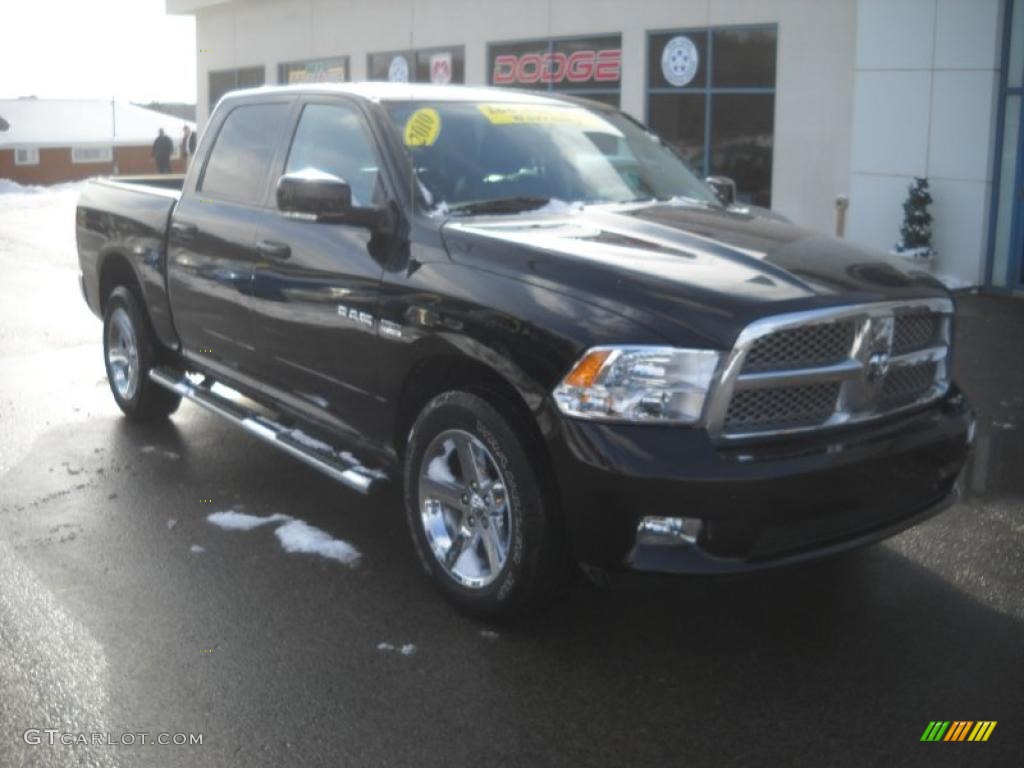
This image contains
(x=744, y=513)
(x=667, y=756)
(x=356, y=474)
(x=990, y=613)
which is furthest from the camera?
(x=356, y=474)

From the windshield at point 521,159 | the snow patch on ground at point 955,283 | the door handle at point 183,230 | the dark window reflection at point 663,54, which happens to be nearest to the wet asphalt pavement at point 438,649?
the door handle at point 183,230

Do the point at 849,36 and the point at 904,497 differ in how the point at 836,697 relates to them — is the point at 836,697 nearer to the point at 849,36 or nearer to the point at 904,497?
the point at 904,497

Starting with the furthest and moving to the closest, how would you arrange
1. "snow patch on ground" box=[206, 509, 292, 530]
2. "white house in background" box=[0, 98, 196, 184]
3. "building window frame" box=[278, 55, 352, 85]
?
"white house in background" box=[0, 98, 196, 184], "building window frame" box=[278, 55, 352, 85], "snow patch on ground" box=[206, 509, 292, 530]

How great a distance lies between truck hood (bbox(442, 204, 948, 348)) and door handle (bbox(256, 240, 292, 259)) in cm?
101

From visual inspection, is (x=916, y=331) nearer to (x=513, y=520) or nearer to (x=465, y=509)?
(x=513, y=520)

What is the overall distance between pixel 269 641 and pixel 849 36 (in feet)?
45.5

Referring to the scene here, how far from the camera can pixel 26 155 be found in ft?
229

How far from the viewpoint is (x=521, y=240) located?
4.52 meters

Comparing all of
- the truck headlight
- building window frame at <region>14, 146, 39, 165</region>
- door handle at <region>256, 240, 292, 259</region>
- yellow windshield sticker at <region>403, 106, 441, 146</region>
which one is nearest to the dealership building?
yellow windshield sticker at <region>403, 106, 441, 146</region>

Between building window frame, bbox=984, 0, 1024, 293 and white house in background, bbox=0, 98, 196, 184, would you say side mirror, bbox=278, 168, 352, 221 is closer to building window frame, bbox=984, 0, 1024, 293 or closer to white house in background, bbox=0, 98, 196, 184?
building window frame, bbox=984, 0, 1024, 293

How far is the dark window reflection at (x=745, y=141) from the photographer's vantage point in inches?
699

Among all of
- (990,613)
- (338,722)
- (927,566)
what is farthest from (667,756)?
(927,566)

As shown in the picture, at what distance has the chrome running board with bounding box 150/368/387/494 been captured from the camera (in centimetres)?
518

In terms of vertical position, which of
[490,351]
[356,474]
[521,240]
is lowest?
[356,474]
